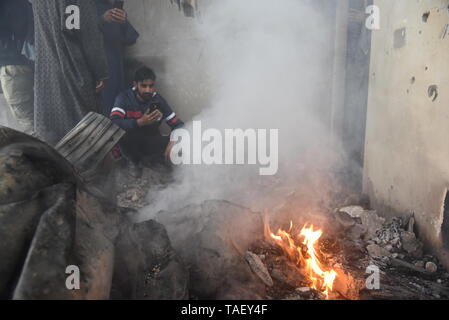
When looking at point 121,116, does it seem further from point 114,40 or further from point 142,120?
point 114,40

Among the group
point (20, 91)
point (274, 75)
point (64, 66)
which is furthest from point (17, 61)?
point (274, 75)

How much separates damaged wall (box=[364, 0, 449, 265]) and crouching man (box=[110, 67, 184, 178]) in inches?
130

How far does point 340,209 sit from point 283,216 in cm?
107

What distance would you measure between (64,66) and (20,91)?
1137mm

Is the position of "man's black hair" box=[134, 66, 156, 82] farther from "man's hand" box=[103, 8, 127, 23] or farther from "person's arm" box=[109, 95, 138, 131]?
"man's hand" box=[103, 8, 127, 23]

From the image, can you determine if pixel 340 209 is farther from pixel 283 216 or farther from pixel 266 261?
pixel 266 261

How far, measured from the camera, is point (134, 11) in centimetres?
651

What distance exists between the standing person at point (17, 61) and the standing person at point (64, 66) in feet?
1.78

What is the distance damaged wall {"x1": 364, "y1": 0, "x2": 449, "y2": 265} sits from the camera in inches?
132

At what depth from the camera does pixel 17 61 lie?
5.54 meters

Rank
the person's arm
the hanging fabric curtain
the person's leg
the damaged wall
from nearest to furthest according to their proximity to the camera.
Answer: the damaged wall < the person's leg < the person's arm < the hanging fabric curtain

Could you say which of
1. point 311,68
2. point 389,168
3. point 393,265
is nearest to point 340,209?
point 389,168

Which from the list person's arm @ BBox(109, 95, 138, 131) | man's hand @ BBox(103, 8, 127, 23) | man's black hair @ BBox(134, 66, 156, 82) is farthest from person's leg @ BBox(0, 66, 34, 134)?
man's black hair @ BBox(134, 66, 156, 82)
